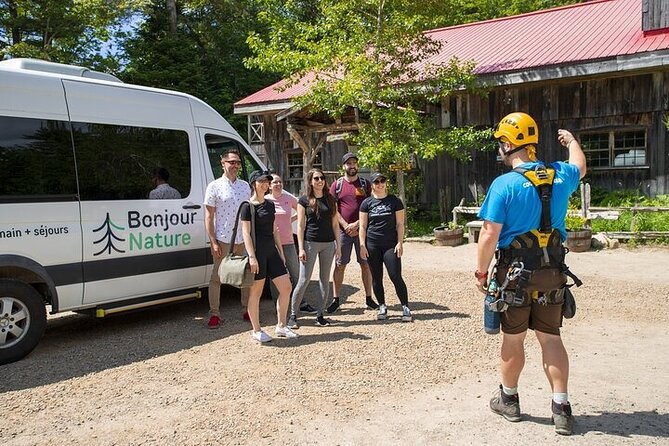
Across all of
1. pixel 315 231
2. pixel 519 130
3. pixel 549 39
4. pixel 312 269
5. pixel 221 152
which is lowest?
pixel 312 269

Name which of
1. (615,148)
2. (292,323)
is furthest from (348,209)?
(615,148)

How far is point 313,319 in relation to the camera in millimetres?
6953

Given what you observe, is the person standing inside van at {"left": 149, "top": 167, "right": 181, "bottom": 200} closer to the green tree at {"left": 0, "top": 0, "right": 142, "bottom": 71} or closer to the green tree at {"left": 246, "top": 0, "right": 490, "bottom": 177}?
the green tree at {"left": 246, "top": 0, "right": 490, "bottom": 177}

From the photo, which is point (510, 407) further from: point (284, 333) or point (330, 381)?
point (284, 333)

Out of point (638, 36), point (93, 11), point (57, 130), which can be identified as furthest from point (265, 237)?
point (93, 11)

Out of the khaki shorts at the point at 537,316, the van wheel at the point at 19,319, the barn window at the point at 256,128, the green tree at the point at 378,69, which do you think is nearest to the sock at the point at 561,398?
the khaki shorts at the point at 537,316

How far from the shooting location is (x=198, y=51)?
30.9 m

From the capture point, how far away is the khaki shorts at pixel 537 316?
12.1 ft

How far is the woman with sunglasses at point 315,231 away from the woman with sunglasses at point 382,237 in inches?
14.2

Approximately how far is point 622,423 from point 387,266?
316 centimetres

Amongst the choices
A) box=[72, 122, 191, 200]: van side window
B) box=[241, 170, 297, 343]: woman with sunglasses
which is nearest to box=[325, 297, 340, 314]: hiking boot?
box=[241, 170, 297, 343]: woman with sunglasses

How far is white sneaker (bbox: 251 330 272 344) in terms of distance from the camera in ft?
19.5

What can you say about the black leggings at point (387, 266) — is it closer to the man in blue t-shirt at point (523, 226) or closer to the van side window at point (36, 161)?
the man in blue t-shirt at point (523, 226)

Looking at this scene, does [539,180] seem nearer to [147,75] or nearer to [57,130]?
[57,130]
